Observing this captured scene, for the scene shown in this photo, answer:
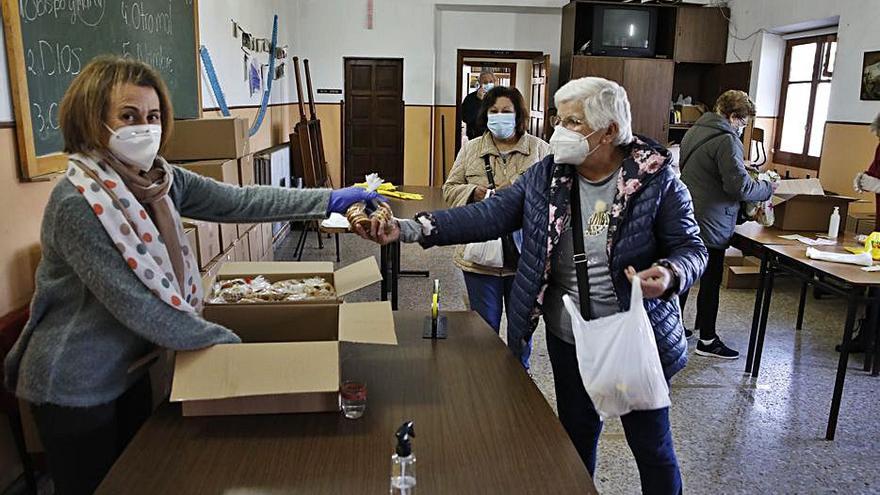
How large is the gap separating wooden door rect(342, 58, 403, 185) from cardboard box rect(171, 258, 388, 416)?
770 cm

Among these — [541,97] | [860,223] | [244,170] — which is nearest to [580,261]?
[244,170]

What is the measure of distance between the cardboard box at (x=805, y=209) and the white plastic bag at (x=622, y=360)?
2829mm

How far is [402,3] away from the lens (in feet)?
28.2

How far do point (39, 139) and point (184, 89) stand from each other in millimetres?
1780

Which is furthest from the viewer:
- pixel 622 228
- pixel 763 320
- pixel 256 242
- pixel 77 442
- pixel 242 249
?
pixel 256 242

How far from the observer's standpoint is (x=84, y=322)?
130 cm

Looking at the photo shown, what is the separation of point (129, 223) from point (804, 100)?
7.18 meters

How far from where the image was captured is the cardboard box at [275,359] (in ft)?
4.15

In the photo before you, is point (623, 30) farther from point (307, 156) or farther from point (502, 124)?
point (502, 124)

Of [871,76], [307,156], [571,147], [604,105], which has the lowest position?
[307,156]

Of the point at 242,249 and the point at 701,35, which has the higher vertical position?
the point at 701,35

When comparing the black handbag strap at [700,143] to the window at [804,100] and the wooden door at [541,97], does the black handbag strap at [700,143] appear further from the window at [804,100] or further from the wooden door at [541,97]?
the wooden door at [541,97]

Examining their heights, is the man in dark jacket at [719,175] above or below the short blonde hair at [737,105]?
below

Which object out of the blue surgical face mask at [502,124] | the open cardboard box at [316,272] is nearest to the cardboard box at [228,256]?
the blue surgical face mask at [502,124]
